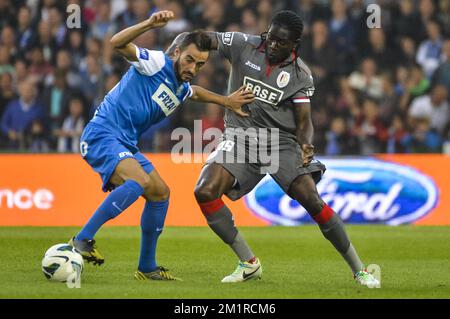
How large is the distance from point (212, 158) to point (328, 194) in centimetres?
578

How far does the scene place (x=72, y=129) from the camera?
15547mm

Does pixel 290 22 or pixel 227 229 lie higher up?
pixel 290 22

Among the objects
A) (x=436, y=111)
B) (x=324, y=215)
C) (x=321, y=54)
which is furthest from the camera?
(x=321, y=54)

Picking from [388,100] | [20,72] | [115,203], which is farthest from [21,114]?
[115,203]

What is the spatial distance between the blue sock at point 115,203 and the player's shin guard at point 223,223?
766 mm

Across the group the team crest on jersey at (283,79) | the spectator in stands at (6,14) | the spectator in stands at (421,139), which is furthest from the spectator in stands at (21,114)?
the team crest on jersey at (283,79)

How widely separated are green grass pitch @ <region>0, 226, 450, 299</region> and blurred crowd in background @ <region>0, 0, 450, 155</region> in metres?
2.45

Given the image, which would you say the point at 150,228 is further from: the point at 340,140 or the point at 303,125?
the point at 340,140

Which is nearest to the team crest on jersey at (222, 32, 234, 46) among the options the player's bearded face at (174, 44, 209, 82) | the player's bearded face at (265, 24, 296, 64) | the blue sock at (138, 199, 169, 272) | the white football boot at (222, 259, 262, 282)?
the player's bearded face at (265, 24, 296, 64)

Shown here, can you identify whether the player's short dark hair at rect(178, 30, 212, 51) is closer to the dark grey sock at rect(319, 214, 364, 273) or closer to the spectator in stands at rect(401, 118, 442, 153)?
the dark grey sock at rect(319, 214, 364, 273)

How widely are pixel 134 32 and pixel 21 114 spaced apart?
27.9 feet

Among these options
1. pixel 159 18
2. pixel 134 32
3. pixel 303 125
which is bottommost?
pixel 303 125

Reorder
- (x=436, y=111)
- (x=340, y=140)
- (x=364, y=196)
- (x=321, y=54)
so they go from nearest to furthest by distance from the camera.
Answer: (x=364, y=196) → (x=340, y=140) → (x=436, y=111) → (x=321, y=54)
